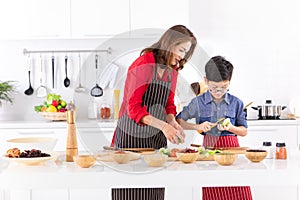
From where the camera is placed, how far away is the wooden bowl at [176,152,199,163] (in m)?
2.05

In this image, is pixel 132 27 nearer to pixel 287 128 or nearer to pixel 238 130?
pixel 287 128

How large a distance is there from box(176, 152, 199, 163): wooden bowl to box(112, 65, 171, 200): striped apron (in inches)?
15.6

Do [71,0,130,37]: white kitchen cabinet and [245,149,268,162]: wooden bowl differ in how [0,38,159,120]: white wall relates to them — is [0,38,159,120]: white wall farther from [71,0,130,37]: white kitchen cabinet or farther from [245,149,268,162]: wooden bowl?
[245,149,268,162]: wooden bowl

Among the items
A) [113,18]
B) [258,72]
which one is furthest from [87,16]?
[258,72]

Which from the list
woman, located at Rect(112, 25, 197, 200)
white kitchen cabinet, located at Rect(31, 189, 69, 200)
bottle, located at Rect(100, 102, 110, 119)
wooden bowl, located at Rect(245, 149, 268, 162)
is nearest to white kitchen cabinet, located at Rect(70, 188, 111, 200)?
white kitchen cabinet, located at Rect(31, 189, 69, 200)

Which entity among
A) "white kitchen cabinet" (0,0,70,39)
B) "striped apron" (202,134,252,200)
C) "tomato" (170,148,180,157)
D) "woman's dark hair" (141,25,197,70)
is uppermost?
"white kitchen cabinet" (0,0,70,39)

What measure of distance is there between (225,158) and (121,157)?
0.40m

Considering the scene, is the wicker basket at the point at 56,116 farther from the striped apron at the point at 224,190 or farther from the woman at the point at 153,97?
the striped apron at the point at 224,190

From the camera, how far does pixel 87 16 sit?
3.92m

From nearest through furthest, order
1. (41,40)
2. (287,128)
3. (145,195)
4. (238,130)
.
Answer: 1. (145,195)
2. (238,130)
3. (287,128)
4. (41,40)

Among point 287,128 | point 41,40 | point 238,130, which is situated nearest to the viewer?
point 238,130

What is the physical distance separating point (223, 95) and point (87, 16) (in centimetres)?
159

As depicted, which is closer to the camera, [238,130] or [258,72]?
[238,130]

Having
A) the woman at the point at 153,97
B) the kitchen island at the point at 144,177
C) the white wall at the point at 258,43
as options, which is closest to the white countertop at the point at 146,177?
the kitchen island at the point at 144,177
